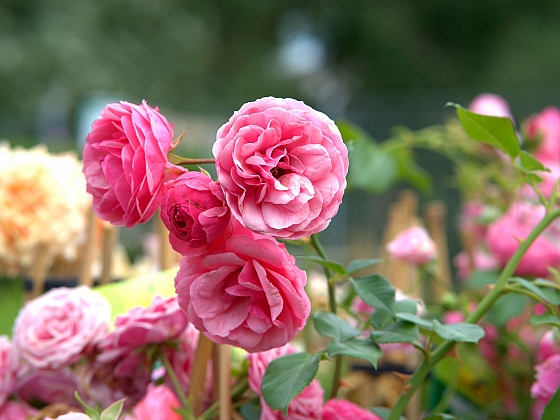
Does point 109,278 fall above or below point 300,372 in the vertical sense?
below

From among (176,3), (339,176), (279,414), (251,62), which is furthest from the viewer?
(251,62)

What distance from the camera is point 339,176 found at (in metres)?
0.38

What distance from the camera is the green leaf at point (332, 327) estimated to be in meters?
0.48

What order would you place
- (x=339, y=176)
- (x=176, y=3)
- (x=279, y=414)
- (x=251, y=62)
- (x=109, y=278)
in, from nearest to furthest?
1. (x=339, y=176)
2. (x=279, y=414)
3. (x=109, y=278)
4. (x=176, y=3)
5. (x=251, y=62)

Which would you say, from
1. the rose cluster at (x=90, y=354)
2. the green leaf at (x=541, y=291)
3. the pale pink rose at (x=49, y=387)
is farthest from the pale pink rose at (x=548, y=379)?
the pale pink rose at (x=49, y=387)

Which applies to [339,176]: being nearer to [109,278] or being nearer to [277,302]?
[277,302]

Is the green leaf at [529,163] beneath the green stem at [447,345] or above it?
above

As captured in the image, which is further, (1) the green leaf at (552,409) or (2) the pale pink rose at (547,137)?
(2) the pale pink rose at (547,137)

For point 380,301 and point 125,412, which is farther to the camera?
point 125,412

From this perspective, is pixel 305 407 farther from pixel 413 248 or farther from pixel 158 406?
pixel 413 248

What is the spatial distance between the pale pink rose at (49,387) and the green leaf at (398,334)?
12.0 inches

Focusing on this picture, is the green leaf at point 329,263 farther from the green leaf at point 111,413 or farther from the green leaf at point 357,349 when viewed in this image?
the green leaf at point 111,413

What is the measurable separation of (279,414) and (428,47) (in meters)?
12.5

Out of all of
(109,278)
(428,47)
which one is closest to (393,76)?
(428,47)
